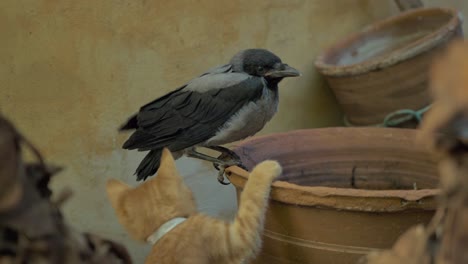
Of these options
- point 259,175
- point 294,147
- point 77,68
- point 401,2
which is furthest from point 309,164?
point 401,2

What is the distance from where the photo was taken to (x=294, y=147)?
1.32 meters

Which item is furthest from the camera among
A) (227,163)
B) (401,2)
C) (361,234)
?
(401,2)

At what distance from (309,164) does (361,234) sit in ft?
1.15

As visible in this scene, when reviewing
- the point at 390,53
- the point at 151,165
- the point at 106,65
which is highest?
the point at 106,65

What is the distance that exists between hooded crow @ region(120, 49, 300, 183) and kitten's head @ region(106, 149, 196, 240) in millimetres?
250

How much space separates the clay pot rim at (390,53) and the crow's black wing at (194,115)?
0.67 m

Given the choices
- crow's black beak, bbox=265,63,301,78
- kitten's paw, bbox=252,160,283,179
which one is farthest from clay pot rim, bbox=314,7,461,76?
kitten's paw, bbox=252,160,283,179

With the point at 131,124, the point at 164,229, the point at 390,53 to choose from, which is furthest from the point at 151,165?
Result: the point at 390,53

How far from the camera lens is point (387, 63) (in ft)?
6.27

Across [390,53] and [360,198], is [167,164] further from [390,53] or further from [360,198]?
[390,53]

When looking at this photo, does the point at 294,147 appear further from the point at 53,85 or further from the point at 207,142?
the point at 53,85

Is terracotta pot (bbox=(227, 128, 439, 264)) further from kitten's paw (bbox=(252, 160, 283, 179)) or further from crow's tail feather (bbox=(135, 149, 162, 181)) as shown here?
crow's tail feather (bbox=(135, 149, 162, 181))

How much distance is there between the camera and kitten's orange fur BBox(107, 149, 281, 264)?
A: 101 cm

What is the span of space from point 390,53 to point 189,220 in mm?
1219
